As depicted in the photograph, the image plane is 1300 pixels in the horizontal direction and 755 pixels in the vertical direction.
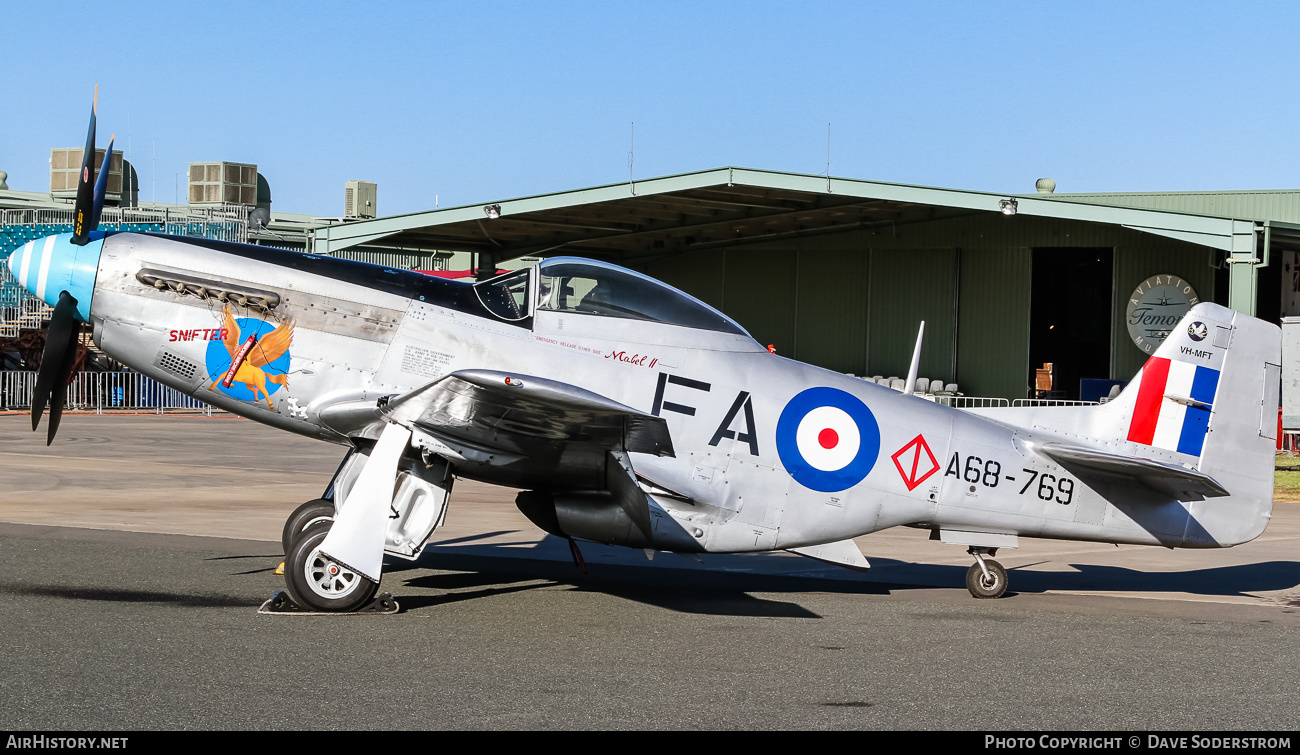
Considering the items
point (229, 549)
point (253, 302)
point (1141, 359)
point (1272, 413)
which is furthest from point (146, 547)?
point (1141, 359)

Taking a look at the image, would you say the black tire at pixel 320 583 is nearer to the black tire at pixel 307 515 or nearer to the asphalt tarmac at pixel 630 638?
the asphalt tarmac at pixel 630 638

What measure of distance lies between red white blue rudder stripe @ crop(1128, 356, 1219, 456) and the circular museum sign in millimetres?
19643

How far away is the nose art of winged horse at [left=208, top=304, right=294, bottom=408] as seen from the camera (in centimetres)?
819

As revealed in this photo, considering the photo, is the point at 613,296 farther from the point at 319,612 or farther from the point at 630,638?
the point at 319,612

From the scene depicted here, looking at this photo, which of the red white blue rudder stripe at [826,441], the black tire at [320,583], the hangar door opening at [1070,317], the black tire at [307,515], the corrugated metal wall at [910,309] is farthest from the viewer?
the corrugated metal wall at [910,309]

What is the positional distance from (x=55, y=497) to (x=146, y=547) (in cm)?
447

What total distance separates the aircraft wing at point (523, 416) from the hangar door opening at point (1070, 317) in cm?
2382

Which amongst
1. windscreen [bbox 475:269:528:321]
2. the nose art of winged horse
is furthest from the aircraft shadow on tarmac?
windscreen [bbox 475:269:528:321]

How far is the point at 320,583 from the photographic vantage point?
7945mm

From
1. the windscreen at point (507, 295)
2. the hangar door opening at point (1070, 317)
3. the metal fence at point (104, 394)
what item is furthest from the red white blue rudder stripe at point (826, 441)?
the metal fence at point (104, 394)

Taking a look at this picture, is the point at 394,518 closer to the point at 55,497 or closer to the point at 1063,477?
the point at 1063,477

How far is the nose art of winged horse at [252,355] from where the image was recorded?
8188mm

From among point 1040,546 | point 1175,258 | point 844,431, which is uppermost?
point 1175,258

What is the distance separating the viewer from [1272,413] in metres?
9.73
